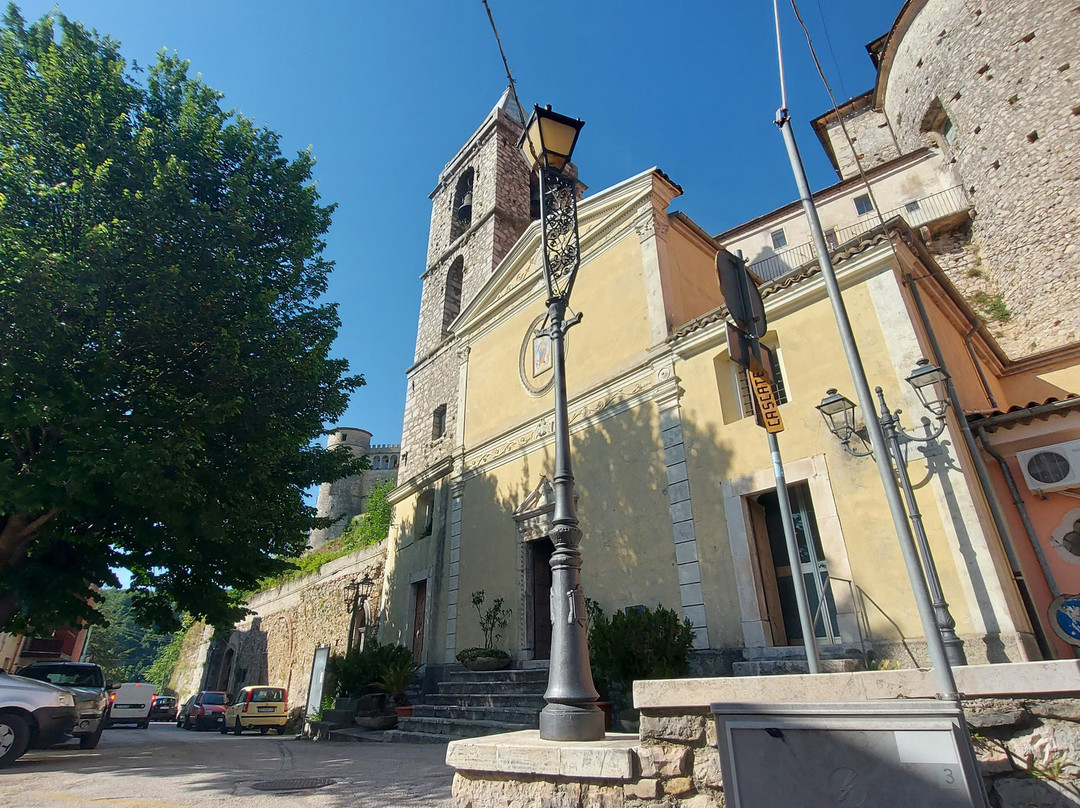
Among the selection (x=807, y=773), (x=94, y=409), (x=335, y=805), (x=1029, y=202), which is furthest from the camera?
(x=1029, y=202)

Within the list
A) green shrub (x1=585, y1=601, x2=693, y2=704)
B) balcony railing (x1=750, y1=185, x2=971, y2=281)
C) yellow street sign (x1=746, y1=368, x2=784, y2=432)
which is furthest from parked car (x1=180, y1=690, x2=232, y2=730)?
balcony railing (x1=750, y1=185, x2=971, y2=281)

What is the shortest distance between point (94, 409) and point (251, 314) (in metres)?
2.59

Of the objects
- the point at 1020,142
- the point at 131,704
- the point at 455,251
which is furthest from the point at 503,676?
the point at 1020,142

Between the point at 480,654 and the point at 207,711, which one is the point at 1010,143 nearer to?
the point at 480,654

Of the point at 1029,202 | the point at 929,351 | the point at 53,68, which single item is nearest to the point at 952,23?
the point at 1029,202

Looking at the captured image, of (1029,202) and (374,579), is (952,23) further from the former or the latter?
(374,579)

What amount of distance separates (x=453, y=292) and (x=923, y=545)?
17.3 meters

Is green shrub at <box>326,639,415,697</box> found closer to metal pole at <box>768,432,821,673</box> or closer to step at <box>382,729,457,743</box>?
step at <box>382,729,457,743</box>

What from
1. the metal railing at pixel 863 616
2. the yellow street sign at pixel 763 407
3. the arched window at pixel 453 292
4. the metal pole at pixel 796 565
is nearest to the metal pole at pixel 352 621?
the arched window at pixel 453 292

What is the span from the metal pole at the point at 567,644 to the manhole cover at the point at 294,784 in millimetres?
3051

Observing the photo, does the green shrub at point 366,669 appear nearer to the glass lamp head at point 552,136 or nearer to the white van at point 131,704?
the glass lamp head at point 552,136

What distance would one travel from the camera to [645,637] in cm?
731

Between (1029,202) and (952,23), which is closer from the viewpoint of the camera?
(1029,202)

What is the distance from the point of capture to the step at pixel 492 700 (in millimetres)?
9077
